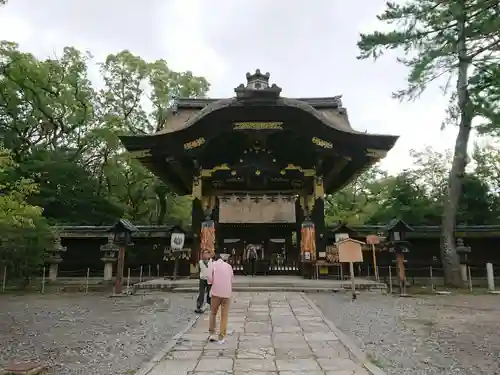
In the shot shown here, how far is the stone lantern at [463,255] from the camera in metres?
14.0

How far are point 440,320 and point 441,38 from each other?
424 inches

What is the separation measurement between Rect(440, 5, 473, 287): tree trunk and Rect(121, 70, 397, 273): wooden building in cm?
328

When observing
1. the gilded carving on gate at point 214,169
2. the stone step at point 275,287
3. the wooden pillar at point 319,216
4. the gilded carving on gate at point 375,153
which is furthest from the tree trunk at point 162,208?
the gilded carving on gate at point 375,153

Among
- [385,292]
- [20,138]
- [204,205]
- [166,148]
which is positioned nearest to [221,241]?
[204,205]

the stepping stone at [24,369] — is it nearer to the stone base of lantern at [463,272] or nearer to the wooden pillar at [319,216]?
the wooden pillar at [319,216]

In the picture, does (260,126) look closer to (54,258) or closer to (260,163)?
(260,163)

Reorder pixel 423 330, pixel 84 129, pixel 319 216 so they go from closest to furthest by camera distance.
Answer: pixel 423 330 → pixel 319 216 → pixel 84 129

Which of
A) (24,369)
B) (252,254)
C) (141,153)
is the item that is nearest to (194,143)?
(141,153)

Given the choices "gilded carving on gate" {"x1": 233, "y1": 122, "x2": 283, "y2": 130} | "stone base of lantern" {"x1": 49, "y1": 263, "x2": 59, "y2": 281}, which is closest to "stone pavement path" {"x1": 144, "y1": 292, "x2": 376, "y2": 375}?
"gilded carving on gate" {"x1": 233, "y1": 122, "x2": 283, "y2": 130}

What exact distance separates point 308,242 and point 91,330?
8088 mm

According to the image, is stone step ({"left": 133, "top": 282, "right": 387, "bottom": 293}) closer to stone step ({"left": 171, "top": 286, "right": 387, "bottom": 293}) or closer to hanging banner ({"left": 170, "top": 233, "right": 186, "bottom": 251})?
stone step ({"left": 171, "top": 286, "right": 387, "bottom": 293})

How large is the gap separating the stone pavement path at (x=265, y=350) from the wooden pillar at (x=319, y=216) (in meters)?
6.28

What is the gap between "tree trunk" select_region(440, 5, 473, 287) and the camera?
44.2 ft

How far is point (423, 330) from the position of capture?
6059 millimetres
